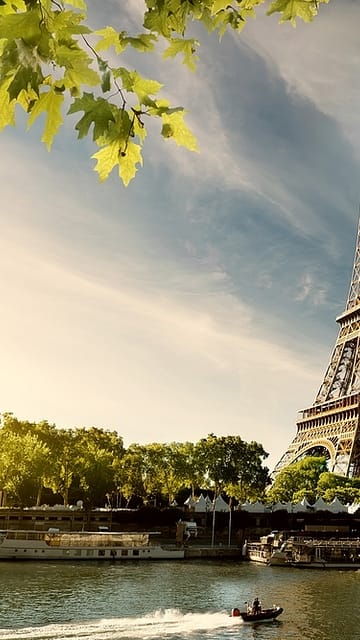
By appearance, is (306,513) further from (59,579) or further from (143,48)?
(143,48)

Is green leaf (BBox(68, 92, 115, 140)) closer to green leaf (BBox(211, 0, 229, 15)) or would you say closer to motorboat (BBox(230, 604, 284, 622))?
green leaf (BBox(211, 0, 229, 15))

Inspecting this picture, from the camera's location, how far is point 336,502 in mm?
78188

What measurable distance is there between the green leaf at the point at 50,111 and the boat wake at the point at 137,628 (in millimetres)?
28478

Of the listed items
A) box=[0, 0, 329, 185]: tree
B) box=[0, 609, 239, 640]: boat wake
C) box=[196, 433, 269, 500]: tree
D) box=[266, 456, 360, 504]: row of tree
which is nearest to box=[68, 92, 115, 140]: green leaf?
box=[0, 0, 329, 185]: tree

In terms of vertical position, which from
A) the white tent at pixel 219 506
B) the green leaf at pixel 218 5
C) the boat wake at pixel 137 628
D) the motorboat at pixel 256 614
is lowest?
the boat wake at pixel 137 628

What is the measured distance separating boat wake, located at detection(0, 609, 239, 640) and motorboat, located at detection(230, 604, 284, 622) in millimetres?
420

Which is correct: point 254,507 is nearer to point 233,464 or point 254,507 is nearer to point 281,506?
point 281,506

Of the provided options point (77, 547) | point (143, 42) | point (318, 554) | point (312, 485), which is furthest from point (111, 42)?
point (312, 485)

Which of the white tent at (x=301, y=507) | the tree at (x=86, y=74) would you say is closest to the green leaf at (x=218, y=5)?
the tree at (x=86, y=74)

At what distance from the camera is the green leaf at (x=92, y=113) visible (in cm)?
380

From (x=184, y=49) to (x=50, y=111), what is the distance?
171 cm

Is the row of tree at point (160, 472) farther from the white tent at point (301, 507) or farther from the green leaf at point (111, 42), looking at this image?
the green leaf at point (111, 42)

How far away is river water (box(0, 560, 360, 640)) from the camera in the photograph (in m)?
30.2

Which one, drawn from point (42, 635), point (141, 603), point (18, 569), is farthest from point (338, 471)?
point (42, 635)
